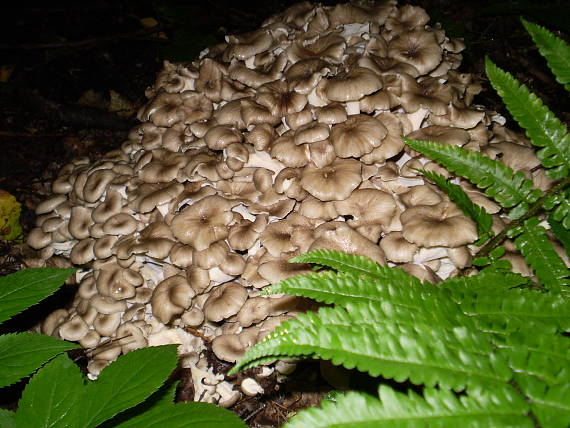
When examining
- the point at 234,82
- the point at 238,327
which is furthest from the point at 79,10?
the point at 238,327

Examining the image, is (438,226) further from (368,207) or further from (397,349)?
(397,349)

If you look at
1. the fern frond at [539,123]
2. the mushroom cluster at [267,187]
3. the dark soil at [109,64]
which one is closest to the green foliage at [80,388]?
the mushroom cluster at [267,187]

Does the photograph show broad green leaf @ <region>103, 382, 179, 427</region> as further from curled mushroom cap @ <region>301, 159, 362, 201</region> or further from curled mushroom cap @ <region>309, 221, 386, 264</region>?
curled mushroom cap @ <region>301, 159, 362, 201</region>

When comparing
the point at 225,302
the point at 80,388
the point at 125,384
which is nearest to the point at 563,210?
the point at 225,302

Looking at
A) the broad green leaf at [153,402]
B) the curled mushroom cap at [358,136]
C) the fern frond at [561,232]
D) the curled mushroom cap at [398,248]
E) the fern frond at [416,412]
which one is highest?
the curled mushroom cap at [358,136]

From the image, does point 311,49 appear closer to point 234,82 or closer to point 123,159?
point 234,82

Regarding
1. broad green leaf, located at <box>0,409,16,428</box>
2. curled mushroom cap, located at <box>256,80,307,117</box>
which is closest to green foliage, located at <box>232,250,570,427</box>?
broad green leaf, located at <box>0,409,16,428</box>

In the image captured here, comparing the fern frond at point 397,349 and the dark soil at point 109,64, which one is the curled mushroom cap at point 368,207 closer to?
the fern frond at point 397,349
